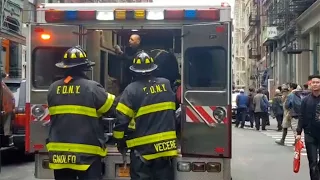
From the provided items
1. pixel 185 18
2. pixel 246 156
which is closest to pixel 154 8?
pixel 185 18

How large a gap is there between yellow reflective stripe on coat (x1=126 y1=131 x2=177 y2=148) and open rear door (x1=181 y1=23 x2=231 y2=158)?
0.79m

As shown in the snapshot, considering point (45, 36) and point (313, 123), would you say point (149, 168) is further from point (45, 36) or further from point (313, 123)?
point (313, 123)

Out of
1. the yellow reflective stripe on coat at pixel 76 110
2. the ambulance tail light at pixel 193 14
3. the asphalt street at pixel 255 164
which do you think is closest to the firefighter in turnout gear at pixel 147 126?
the yellow reflective stripe on coat at pixel 76 110

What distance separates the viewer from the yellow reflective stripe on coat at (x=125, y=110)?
5.86 m

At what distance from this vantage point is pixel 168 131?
19.4 feet

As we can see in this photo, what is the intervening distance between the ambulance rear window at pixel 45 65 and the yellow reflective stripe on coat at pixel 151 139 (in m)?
1.74

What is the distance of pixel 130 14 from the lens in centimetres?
691

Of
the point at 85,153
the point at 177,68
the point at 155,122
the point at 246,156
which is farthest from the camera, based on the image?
the point at 246,156

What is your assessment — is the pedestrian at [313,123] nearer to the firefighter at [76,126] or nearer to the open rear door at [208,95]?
the open rear door at [208,95]

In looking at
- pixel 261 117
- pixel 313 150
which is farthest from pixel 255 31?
pixel 313 150

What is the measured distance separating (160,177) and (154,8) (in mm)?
2134

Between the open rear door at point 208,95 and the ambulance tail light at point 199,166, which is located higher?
the open rear door at point 208,95

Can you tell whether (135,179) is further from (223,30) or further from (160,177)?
(223,30)

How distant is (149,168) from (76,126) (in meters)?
1.07
